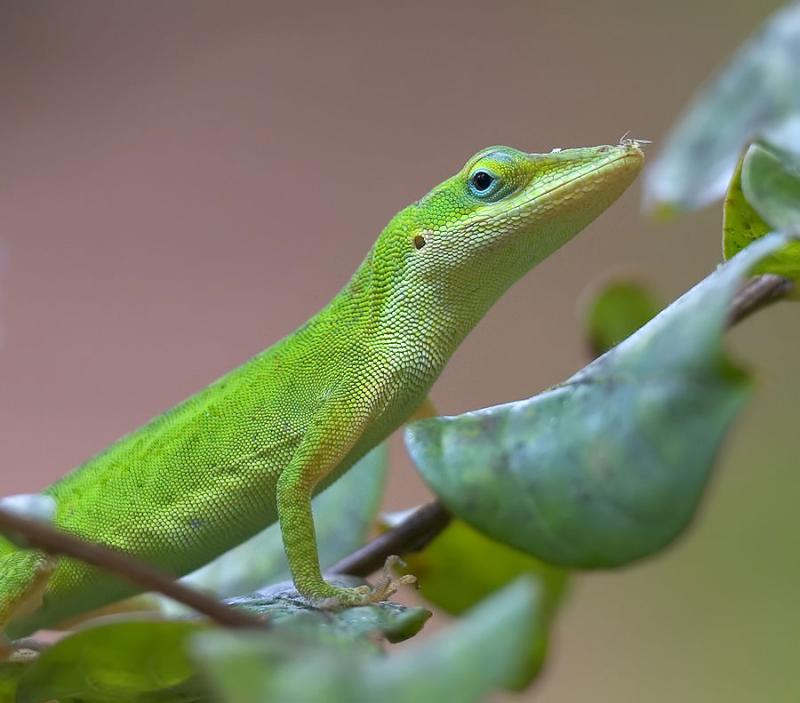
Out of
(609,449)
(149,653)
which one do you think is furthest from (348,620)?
(609,449)

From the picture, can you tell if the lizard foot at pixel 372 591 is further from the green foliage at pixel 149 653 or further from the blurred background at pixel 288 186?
the blurred background at pixel 288 186

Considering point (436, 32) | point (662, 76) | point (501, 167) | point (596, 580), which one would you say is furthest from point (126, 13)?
point (501, 167)

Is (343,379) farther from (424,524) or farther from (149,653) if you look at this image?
(149,653)

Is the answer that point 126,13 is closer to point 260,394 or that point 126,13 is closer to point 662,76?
point 662,76

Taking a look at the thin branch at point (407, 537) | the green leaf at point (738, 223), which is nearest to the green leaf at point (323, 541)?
the thin branch at point (407, 537)

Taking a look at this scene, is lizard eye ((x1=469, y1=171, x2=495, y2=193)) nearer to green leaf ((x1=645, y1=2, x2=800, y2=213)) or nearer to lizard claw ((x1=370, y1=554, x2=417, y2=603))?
lizard claw ((x1=370, y1=554, x2=417, y2=603))
